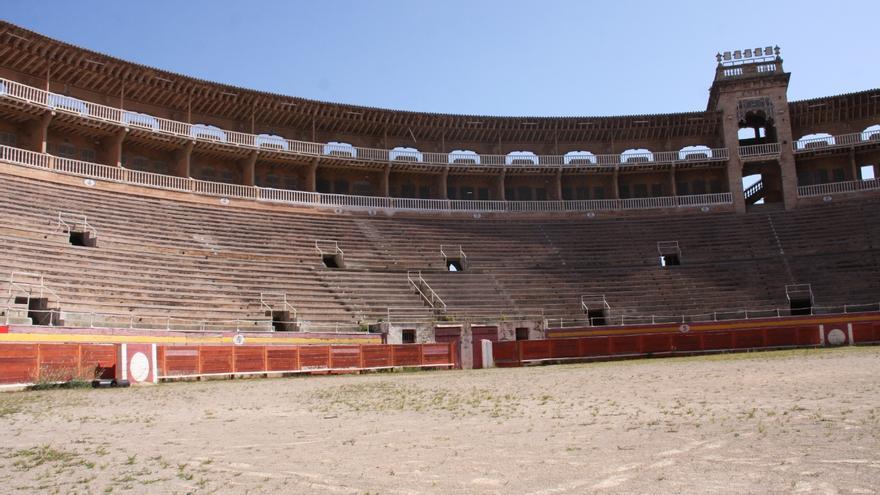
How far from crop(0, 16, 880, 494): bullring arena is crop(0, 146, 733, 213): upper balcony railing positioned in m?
0.16

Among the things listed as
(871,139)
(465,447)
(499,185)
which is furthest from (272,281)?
(871,139)

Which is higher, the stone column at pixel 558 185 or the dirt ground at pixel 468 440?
the stone column at pixel 558 185

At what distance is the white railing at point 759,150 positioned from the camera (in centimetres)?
4619

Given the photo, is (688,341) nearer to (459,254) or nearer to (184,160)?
(459,254)

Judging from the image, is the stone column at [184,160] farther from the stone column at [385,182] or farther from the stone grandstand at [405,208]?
the stone column at [385,182]

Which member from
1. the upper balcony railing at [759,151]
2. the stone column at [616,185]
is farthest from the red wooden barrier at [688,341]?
the upper balcony railing at [759,151]

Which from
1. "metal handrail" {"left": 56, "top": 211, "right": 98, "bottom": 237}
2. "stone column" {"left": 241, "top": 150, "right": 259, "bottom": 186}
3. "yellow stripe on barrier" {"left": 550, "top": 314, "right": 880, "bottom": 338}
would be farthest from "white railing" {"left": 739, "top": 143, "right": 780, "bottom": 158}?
"metal handrail" {"left": 56, "top": 211, "right": 98, "bottom": 237}

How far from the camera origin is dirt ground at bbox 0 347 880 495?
22.4 ft

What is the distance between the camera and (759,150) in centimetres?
4659

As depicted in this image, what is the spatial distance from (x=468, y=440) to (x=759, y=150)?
4365 cm

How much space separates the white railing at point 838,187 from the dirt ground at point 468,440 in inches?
1254

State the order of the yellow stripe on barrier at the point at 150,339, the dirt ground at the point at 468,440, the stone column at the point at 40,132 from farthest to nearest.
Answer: the stone column at the point at 40,132 → the yellow stripe on barrier at the point at 150,339 → the dirt ground at the point at 468,440

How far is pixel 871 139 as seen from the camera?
4459 centimetres

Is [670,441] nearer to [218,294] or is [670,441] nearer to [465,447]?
[465,447]
